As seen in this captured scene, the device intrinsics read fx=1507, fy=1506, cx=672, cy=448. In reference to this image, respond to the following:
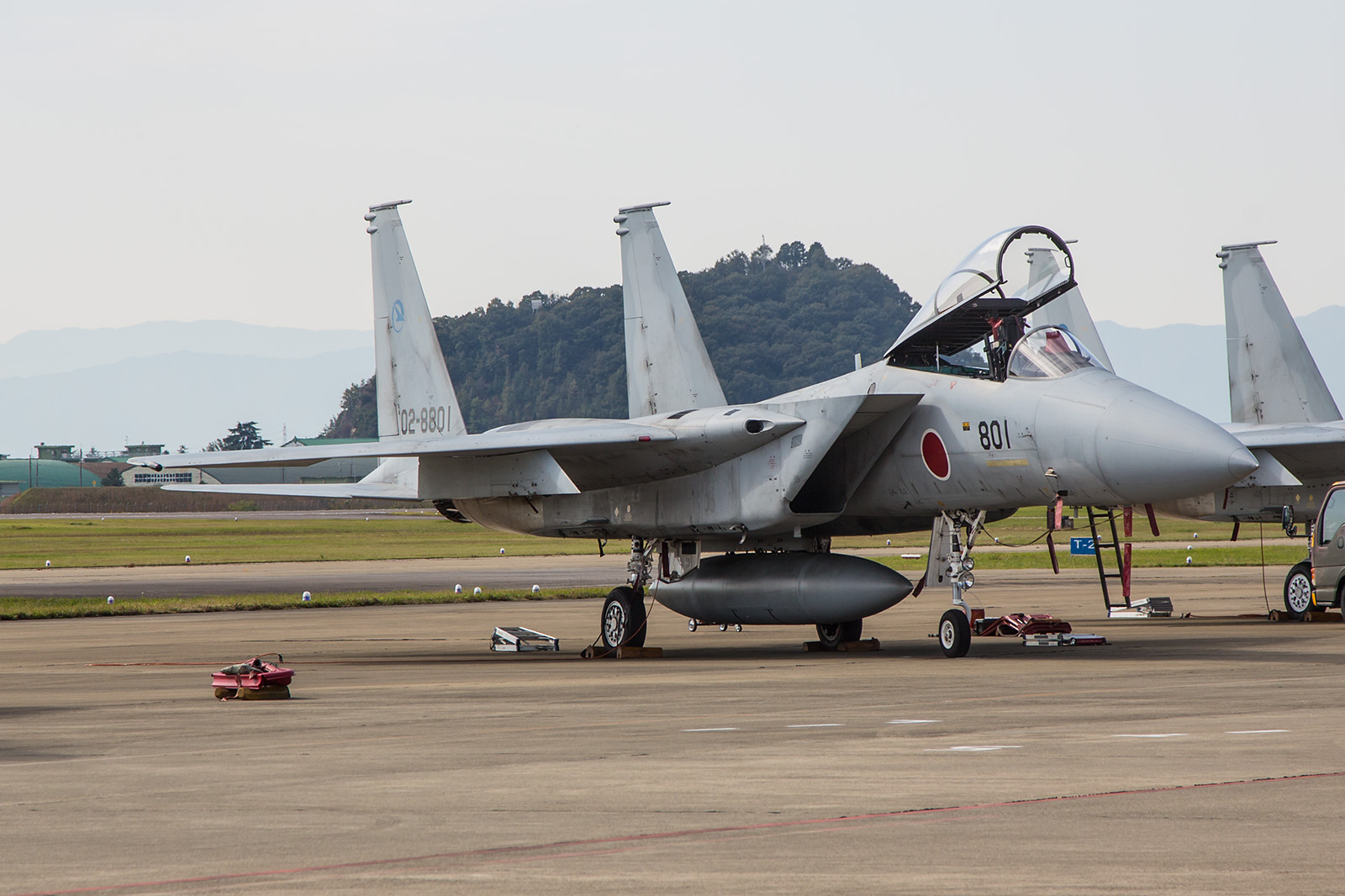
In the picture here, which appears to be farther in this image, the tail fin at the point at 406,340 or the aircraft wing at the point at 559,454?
the tail fin at the point at 406,340

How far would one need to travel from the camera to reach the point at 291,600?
92.4 feet

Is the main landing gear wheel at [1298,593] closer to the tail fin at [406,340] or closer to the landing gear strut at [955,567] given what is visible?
the landing gear strut at [955,567]

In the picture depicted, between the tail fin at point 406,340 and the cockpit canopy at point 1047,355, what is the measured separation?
8682 millimetres

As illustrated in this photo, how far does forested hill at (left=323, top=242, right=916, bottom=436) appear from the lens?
557ft

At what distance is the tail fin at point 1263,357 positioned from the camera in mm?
25062

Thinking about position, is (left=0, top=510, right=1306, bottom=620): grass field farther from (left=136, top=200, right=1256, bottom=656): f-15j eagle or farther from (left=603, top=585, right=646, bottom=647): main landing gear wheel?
(left=603, top=585, right=646, bottom=647): main landing gear wheel

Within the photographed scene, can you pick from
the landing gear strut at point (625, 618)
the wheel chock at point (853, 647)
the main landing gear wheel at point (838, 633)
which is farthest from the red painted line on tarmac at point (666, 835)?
the landing gear strut at point (625, 618)

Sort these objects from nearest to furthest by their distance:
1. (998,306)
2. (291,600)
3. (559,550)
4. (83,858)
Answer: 1. (83,858)
2. (998,306)
3. (291,600)
4. (559,550)

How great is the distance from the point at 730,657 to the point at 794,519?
172 centimetres

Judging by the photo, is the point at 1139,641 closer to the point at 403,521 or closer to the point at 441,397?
the point at 441,397

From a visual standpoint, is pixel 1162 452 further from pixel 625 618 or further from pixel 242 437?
pixel 242 437

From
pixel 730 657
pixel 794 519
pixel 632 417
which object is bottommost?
pixel 730 657

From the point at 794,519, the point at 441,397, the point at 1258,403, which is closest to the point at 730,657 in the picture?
the point at 794,519

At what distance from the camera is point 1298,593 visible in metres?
21.5
